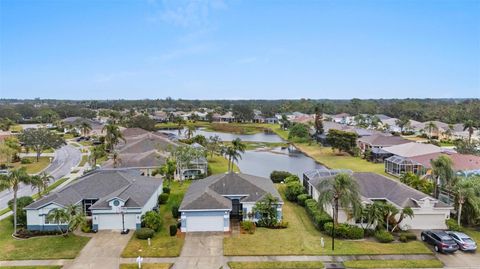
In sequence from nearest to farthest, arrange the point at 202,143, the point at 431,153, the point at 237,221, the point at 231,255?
the point at 231,255 < the point at 237,221 < the point at 431,153 < the point at 202,143

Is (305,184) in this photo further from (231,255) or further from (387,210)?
(231,255)

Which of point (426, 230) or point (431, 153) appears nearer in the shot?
point (426, 230)

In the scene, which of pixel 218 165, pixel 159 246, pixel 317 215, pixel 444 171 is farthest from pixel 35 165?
pixel 444 171

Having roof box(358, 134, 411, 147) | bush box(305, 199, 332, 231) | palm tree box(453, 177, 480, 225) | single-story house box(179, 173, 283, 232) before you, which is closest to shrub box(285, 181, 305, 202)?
single-story house box(179, 173, 283, 232)

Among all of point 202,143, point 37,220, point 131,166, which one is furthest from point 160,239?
point 202,143

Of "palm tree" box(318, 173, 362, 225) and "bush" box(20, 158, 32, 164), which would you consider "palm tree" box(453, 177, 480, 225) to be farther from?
"bush" box(20, 158, 32, 164)

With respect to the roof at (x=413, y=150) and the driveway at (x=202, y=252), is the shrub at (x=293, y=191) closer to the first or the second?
the driveway at (x=202, y=252)
